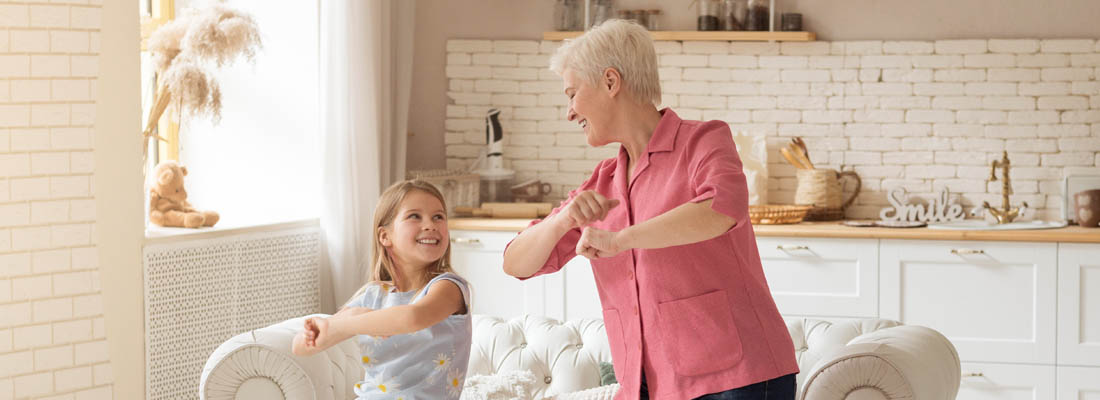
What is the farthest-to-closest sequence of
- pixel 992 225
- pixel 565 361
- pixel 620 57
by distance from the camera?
pixel 992 225 → pixel 565 361 → pixel 620 57

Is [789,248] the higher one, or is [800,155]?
[800,155]

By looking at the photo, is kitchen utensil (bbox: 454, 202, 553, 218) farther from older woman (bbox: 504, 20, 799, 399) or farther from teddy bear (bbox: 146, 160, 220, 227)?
older woman (bbox: 504, 20, 799, 399)

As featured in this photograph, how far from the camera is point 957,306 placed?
4.11 m

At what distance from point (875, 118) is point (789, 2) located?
65 cm

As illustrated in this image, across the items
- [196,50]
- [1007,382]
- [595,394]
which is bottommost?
[1007,382]

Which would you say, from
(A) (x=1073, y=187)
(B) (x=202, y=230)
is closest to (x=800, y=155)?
(A) (x=1073, y=187)

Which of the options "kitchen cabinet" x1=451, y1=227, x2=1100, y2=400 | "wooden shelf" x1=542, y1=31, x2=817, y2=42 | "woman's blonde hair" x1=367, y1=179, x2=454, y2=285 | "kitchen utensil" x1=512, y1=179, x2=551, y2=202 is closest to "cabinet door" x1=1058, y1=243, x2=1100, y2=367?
"kitchen cabinet" x1=451, y1=227, x2=1100, y2=400

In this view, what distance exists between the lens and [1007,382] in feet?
13.4

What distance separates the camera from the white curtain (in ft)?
14.4

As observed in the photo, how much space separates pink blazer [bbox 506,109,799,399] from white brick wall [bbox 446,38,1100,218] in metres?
2.99

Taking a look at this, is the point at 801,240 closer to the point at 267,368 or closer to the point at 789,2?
the point at 789,2

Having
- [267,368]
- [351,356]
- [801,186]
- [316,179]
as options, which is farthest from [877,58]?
[267,368]

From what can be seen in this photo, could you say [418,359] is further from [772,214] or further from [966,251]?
[966,251]

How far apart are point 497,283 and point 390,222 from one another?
2.19 m
